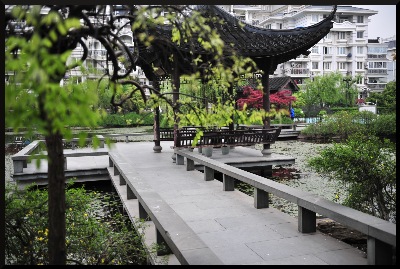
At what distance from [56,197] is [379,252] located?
2.82 metres

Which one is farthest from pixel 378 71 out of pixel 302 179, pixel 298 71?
pixel 298 71

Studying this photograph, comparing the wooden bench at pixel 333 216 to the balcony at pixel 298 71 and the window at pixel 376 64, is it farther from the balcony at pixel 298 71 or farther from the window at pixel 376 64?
the balcony at pixel 298 71

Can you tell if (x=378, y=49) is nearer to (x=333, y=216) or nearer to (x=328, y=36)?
(x=328, y=36)

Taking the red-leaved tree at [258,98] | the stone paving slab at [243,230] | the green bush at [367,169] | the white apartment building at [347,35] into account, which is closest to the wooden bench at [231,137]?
the stone paving slab at [243,230]

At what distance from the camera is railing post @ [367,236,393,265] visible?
3.84 metres

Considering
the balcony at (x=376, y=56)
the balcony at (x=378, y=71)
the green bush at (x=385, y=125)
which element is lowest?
the green bush at (x=385, y=125)

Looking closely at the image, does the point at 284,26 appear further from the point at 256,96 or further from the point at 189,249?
the point at 189,249

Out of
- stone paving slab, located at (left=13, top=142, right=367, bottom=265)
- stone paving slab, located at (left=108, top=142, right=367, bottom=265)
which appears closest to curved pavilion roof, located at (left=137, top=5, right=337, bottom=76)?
stone paving slab, located at (left=13, top=142, right=367, bottom=265)

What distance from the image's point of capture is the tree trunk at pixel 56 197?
3.17m

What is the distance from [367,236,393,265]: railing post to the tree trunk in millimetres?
2670

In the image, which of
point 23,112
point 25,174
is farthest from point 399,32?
point 25,174

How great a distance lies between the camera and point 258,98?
13.6m

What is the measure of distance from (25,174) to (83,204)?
16.2 ft

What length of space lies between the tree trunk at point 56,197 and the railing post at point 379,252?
2670mm
